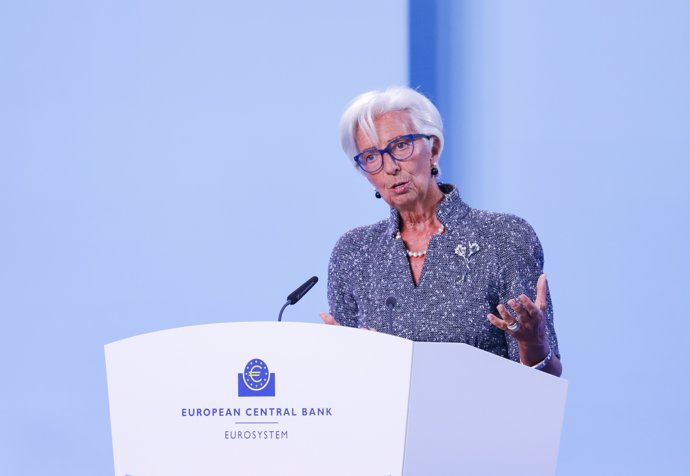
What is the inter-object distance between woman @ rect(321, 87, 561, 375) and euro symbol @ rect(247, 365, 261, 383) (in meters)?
0.86

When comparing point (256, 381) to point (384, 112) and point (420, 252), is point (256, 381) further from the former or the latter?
point (384, 112)

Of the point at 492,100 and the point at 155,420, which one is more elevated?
the point at 492,100

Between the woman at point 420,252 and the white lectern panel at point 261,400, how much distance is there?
81 cm

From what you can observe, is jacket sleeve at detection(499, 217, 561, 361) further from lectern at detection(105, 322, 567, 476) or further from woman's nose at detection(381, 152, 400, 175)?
lectern at detection(105, 322, 567, 476)

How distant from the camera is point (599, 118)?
2881 mm

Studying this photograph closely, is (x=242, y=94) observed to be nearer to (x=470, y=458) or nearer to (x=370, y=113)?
(x=370, y=113)

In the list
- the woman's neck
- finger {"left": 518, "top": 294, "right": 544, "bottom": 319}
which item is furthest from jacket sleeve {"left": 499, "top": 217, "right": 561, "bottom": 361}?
finger {"left": 518, "top": 294, "right": 544, "bottom": 319}

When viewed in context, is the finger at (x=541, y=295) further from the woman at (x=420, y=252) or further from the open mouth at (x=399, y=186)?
the open mouth at (x=399, y=186)

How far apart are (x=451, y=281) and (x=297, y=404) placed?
0.91 meters

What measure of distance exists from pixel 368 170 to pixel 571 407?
1263 millimetres

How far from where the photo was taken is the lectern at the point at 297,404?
1.08 meters

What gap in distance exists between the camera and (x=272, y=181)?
2941 mm

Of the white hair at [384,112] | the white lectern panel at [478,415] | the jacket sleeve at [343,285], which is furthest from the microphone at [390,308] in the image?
the white lectern panel at [478,415]

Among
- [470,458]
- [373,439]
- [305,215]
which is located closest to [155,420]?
[373,439]
